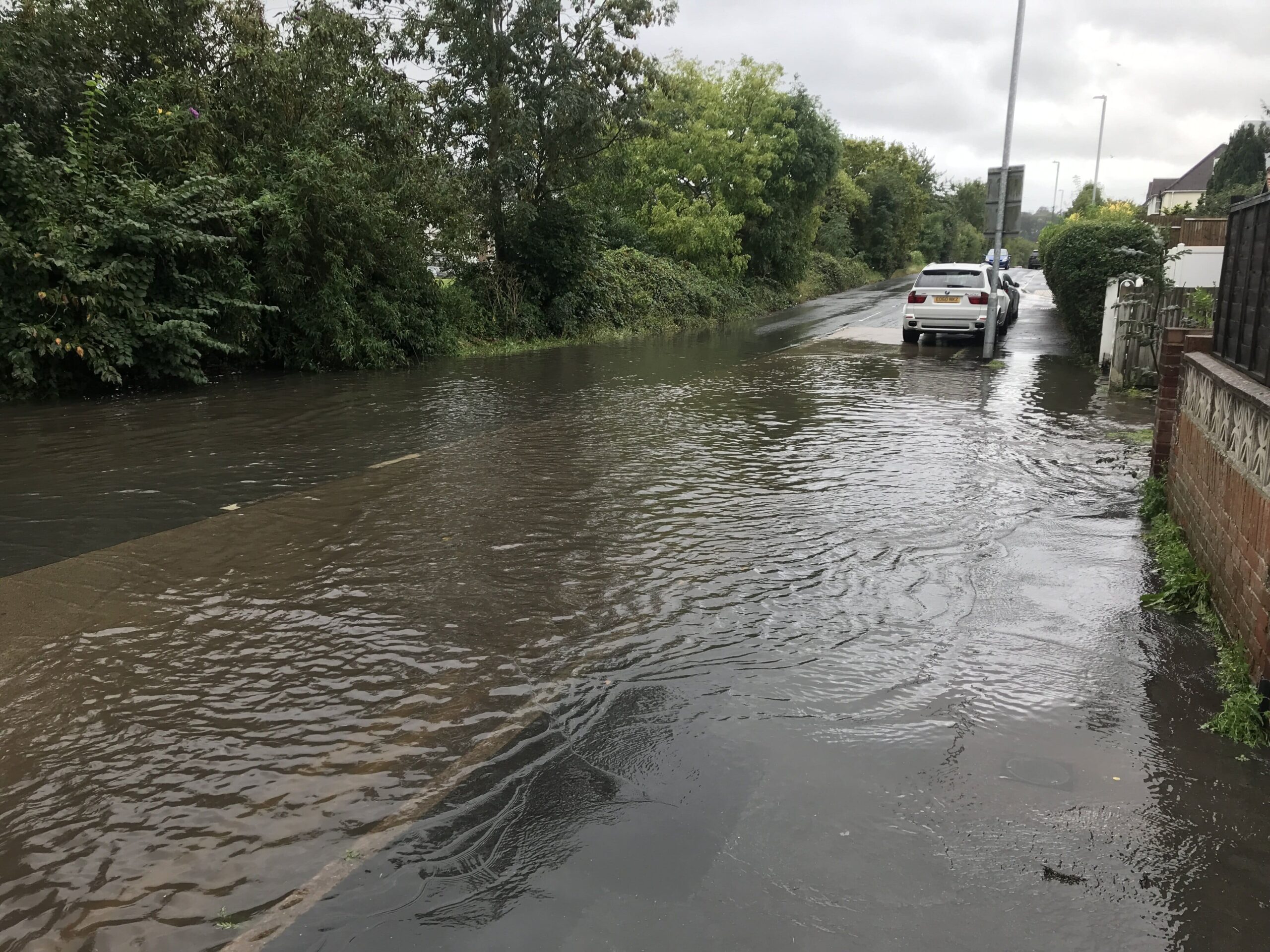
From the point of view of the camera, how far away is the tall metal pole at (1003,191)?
60.7ft

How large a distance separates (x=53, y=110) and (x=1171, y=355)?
15154 mm

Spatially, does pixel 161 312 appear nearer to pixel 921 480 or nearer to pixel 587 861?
pixel 921 480

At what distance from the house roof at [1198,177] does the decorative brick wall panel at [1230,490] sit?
266ft

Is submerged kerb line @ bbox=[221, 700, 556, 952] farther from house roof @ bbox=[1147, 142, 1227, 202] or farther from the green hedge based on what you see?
house roof @ bbox=[1147, 142, 1227, 202]

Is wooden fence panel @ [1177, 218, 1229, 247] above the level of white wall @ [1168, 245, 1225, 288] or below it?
above

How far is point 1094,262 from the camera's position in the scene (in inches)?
671

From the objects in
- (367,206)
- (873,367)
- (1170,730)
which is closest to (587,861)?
(1170,730)

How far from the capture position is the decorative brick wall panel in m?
4.29

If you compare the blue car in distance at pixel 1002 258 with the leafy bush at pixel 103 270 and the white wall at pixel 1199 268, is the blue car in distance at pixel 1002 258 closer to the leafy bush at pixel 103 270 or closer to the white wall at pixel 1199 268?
the white wall at pixel 1199 268

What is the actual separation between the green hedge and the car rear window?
6.71ft

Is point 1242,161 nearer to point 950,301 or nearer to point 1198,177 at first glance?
point 1198,177

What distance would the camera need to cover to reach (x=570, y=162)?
2298cm

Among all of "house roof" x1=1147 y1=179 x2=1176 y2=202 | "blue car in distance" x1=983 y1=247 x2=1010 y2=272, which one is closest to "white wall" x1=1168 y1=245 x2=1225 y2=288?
"blue car in distance" x1=983 y1=247 x2=1010 y2=272

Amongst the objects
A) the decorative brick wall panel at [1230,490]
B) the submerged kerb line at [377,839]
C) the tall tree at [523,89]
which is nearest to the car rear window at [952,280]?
the tall tree at [523,89]
